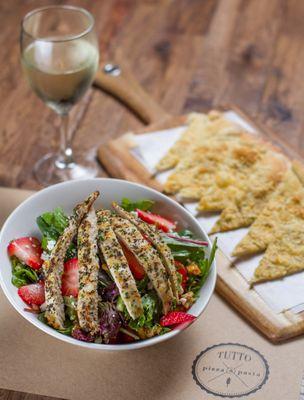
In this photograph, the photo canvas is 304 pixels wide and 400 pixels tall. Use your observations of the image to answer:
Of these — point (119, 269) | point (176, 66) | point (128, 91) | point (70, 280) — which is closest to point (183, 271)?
point (119, 269)

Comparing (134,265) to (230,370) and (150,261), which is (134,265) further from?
(230,370)

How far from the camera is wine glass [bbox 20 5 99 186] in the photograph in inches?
103

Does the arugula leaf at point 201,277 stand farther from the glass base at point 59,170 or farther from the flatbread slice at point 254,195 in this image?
the glass base at point 59,170

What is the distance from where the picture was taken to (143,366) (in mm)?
2098

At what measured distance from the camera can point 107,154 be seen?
2980 mm

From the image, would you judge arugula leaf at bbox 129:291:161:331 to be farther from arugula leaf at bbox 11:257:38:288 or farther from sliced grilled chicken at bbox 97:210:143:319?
arugula leaf at bbox 11:257:38:288

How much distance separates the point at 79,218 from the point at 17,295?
1.10 ft

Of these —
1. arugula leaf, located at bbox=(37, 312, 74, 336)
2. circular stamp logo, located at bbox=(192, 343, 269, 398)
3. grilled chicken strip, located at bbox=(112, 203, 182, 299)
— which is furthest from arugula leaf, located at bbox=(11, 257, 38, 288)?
circular stamp logo, located at bbox=(192, 343, 269, 398)

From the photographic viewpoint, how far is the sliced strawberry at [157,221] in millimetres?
2328

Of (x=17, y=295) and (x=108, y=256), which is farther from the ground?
(x=108, y=256)

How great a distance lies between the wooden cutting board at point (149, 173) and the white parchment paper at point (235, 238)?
0.03 meters

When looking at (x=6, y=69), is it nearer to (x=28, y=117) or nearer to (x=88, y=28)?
(x=28, y=117)

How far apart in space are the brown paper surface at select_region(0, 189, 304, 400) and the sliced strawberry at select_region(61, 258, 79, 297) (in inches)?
8.4

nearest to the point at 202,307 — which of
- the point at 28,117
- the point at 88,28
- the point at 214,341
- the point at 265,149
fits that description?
the point at 214,341
